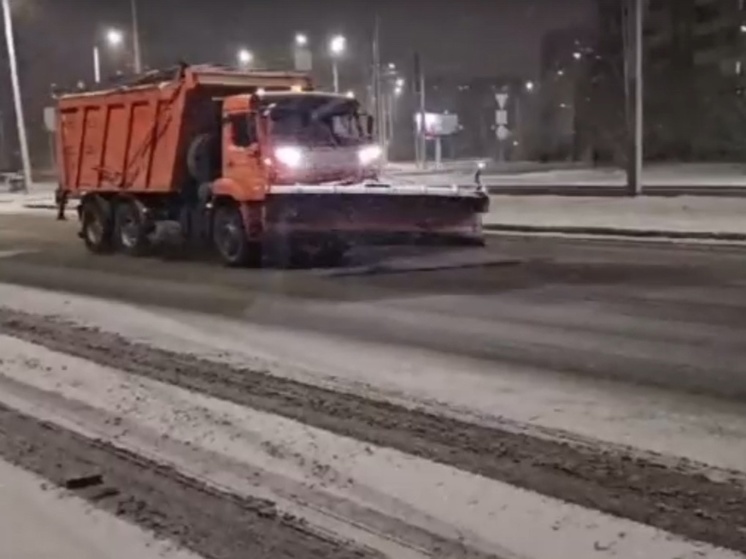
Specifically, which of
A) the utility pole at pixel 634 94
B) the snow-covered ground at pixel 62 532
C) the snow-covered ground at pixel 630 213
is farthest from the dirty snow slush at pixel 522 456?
the utility pole at pixel 634 94

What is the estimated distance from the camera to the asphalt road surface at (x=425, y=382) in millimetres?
5949

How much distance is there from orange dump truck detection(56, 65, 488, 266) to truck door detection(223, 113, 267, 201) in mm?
21

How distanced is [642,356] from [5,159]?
8248 cm

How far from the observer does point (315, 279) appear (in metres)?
Answer: 16.0

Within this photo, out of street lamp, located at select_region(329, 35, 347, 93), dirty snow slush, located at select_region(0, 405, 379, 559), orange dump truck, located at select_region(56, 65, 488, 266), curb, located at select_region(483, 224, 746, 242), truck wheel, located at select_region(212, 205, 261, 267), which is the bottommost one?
curb, located at select_region(483, 224, 746, 242)

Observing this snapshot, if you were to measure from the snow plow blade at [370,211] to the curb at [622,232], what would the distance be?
446cm

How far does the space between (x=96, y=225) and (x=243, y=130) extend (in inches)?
225

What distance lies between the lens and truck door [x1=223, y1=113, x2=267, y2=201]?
57.6ft

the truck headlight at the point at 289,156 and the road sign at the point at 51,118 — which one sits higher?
the road sign at the point at 51,118

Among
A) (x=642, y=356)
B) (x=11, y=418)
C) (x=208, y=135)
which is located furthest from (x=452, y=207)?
(x=11, y=418)

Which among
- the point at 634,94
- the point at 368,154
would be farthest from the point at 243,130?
the point at 634,94

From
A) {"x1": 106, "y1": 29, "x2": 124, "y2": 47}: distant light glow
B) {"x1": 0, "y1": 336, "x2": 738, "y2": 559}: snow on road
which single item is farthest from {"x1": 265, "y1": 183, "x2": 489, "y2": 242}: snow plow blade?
{"x1": 106, "y1": 29, "x2": 124, "y2": 47}: distant light glow

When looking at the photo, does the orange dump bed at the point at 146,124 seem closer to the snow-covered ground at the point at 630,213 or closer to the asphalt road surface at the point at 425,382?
the asphalt road surface at the point at 425,382

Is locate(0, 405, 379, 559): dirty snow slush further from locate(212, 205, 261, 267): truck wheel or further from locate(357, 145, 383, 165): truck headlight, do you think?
locate(357, 145, 383, 165): truck headlight
